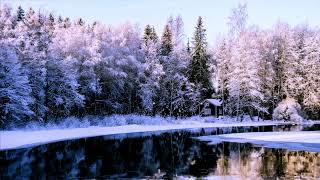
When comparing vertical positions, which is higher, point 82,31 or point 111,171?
point 82,31

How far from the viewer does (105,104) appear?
58156mm

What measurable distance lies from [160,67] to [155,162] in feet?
134

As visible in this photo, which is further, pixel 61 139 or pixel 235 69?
pixel 235 69

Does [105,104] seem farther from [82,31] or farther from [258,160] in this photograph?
[258,160]

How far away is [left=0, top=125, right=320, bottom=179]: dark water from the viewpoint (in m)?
15.7

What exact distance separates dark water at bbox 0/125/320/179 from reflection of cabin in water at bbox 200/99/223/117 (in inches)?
1885

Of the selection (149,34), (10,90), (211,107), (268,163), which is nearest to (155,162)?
(268,163)

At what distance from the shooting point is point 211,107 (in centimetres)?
7838

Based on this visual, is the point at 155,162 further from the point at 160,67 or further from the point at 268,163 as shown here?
the point at 160,67

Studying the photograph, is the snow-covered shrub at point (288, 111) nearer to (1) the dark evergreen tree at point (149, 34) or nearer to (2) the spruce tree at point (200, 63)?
(2) the spruce tree at point (200, 63)

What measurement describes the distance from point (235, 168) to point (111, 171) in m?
4.87

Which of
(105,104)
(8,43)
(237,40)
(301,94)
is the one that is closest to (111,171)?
(8,43)

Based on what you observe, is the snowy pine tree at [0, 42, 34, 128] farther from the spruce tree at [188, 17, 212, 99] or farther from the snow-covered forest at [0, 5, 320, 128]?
the spruce tree at [188, 17, 212, 99]

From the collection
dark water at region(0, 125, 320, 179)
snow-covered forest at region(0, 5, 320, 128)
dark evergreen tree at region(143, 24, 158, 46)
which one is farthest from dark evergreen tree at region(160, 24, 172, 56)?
dark water at region(0, 125, 320, 179)
